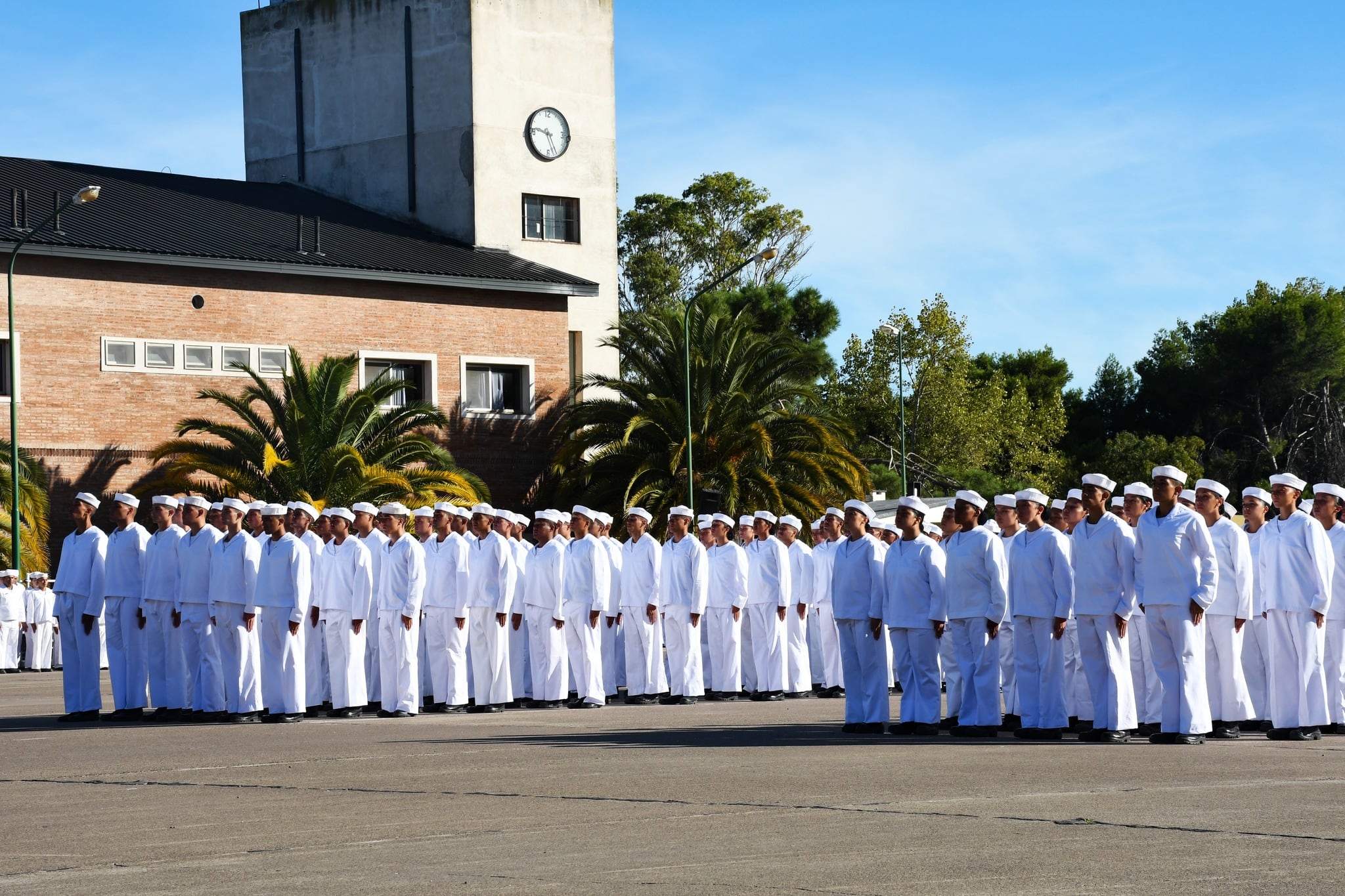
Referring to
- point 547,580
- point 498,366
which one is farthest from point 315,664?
point 498,366

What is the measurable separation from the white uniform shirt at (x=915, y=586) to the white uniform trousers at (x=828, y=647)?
21.4ft

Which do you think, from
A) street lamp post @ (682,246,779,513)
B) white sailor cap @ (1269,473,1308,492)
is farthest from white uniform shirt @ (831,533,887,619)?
street lamp post @ (682,246,779,513)

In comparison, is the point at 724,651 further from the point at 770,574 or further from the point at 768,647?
the point at 770,574

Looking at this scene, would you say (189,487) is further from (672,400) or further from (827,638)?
(827,638)

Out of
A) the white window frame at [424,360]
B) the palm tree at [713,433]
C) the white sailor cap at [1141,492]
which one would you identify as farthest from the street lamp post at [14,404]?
the white sailor cap at [1141,492]

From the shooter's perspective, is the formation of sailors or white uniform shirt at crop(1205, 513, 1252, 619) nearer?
the formation of sailors

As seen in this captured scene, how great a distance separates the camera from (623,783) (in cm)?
1083

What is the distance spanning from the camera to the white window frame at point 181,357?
1361 inches

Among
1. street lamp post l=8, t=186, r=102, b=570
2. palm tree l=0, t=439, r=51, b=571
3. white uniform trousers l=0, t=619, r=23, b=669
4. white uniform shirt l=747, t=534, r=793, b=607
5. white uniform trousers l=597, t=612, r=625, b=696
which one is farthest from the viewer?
white uniform trousers l=0, t=619, r=23, b=669

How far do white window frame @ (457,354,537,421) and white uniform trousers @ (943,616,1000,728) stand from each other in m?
25.6

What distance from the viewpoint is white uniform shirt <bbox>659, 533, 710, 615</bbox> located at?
20234 mm

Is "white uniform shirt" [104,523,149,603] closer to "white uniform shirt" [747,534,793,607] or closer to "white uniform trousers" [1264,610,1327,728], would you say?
"white uniform shirt" [747,534,793,607]

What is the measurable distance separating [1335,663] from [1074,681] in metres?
2.06

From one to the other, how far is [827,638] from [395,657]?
19.2 ft
